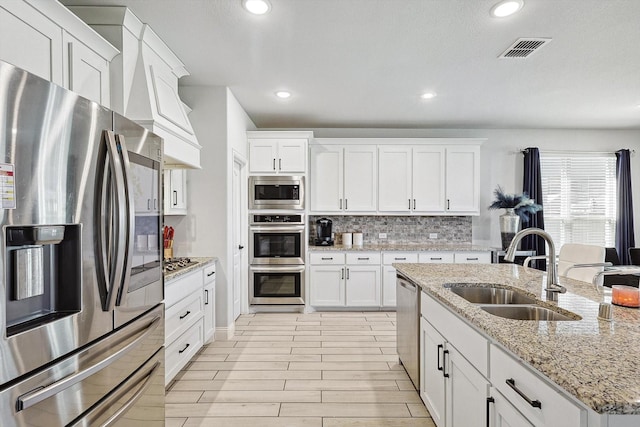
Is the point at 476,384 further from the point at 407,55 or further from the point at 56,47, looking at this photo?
the point at 56,47

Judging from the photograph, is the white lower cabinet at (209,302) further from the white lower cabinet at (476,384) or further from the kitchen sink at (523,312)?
the kitchen sink at (523,312)

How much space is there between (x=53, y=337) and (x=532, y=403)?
1.49 metres

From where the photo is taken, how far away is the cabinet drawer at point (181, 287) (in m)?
2.46

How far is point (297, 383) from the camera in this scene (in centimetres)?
272

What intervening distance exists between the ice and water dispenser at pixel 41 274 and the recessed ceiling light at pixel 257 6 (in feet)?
5.58

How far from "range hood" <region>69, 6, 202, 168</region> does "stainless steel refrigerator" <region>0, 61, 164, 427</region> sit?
2.89 ft

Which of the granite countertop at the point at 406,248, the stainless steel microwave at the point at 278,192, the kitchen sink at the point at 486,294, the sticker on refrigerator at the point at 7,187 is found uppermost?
the stainless steel microwave at the point at 278,192

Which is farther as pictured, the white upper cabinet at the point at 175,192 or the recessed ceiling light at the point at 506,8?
the white upper cabinet at the point at 175,192

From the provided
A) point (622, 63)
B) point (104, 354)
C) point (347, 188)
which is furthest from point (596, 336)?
point (347, 188)

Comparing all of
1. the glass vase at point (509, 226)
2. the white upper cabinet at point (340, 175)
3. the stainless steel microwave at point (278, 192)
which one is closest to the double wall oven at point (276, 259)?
the stainless steel microwave at point (278, 192)

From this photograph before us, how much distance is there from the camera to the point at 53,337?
110 cm

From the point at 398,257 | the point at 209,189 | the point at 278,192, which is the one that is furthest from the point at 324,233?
the point at 209,189

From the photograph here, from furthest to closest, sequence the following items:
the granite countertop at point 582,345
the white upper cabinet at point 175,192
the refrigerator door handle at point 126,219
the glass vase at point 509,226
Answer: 1. the glass vase at point 509,226
2. the white upper cabinet at point 175,192
3. the refrigerator door handle at point 126,219
4. the granite countertop at point 582,345

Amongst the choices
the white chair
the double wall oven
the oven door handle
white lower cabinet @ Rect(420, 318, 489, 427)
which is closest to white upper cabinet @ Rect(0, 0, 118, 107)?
white lower cabinet @ Rect(420, 318, 489, 427)
